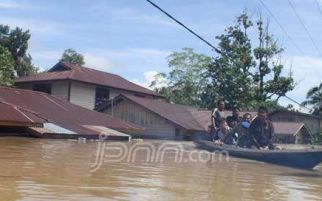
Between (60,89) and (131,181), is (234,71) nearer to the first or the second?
(60,89)

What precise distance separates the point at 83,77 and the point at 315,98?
27214mm

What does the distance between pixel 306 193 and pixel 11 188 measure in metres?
4.74

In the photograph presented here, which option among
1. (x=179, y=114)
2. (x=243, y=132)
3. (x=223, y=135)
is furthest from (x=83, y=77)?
(x=243, y=132)

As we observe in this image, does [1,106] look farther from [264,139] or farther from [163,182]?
[163,182]

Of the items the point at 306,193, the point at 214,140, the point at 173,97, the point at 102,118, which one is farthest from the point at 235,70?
the point at 306,193

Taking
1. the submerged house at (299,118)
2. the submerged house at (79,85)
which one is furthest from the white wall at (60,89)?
the submerged house at (299,118)

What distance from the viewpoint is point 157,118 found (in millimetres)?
30906

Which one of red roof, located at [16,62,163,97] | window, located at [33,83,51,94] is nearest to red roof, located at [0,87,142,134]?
red roof, located at [16,62,163,97]

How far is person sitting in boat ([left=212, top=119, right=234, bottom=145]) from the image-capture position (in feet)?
52.2

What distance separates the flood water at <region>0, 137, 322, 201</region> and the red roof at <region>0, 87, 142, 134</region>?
7.13 meters

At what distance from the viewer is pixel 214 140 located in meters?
17.1

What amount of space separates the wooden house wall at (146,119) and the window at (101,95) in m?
2.37

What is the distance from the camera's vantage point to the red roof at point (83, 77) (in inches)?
1300

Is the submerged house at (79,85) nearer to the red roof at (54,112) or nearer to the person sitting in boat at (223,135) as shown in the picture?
the red roof at (54,112)
